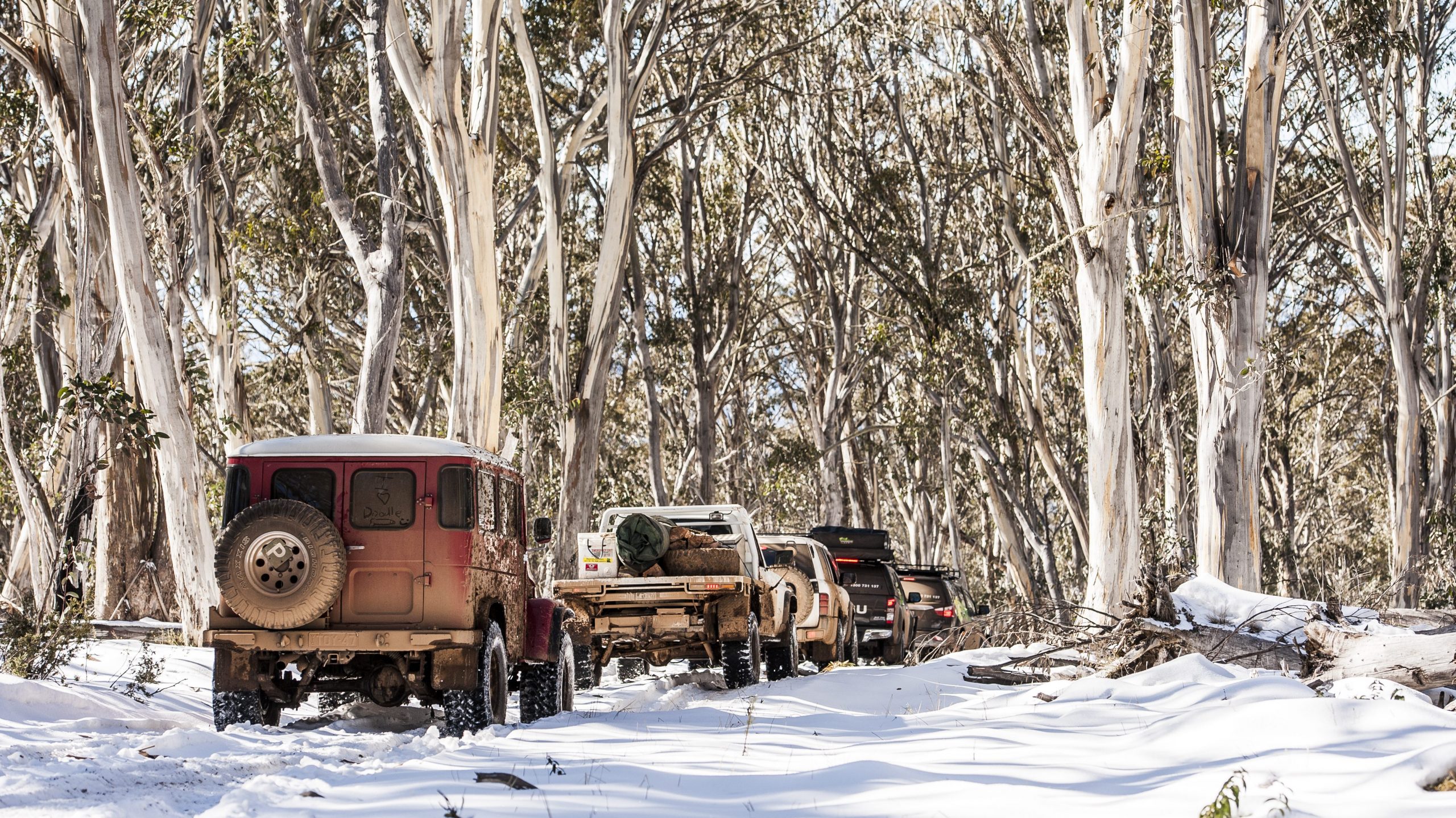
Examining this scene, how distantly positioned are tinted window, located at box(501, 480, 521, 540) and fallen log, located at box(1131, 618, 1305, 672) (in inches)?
182

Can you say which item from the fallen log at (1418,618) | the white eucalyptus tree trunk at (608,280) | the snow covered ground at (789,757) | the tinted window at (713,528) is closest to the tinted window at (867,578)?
the white eucalyptus tree trunk at (608,280)

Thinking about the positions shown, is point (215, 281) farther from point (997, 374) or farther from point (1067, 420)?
point (1067, 420)

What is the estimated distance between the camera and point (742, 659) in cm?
1262

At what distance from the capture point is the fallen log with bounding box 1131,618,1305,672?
10.7 m

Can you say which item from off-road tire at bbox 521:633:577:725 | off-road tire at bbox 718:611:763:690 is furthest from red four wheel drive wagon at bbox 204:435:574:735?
off-road tire at bbox 718:611:763:690

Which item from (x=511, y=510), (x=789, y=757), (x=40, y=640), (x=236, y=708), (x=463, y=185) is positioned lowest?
(x=789, y=757)

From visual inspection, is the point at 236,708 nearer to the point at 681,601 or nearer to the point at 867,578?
the point at 681,601

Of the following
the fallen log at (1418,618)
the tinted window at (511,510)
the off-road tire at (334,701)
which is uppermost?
the tinted window at (511,510)

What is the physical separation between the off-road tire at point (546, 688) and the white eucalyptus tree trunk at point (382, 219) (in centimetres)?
654

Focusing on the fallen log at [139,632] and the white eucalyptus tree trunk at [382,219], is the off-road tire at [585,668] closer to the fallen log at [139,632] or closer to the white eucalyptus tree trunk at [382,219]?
the white eucalyptus tree trunk at [382,219]

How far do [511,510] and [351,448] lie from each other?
159 centimetres

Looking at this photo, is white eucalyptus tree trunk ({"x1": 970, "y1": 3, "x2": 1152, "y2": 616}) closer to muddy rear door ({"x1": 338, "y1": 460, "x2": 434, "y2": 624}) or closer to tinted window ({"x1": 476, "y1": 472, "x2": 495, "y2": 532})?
tinted window ({"x1": 476, "y1": 472, "x2": 495, "y2": 532})

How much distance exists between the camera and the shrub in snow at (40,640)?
1081 centimetres

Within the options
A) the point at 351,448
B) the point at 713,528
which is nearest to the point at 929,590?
the point at 713,528
